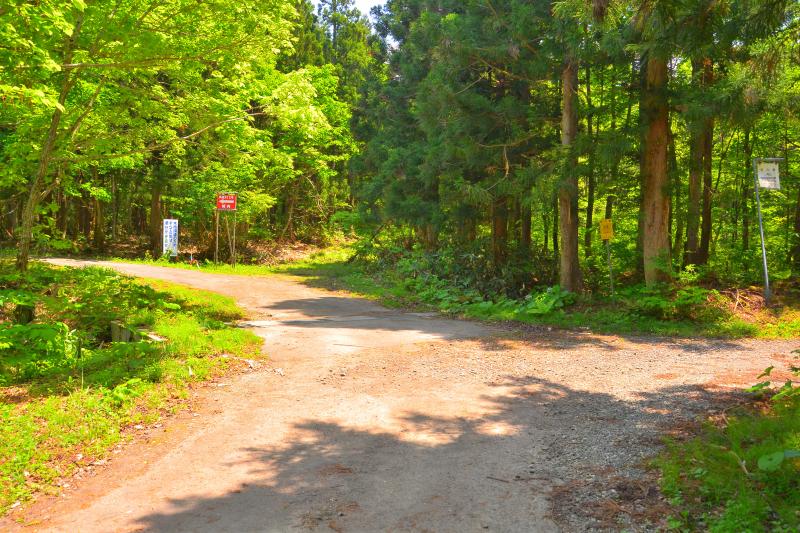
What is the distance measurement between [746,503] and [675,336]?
7.77 m

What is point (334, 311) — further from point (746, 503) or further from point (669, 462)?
point (746, 503)

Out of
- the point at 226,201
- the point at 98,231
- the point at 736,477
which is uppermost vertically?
the point at 226,201

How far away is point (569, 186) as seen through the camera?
1309 cm

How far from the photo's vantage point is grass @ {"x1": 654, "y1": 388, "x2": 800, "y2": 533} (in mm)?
3455

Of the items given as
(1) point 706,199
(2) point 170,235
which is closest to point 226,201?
(2) point 170,235

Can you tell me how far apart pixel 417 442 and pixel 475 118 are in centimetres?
1209

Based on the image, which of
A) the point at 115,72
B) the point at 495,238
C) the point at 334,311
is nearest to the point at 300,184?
the point at 495,238

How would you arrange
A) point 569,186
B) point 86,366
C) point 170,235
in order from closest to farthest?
point 86,366 → point 569,186 → point 170,235

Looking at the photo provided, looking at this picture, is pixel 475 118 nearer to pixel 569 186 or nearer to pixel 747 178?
pixel 569 186

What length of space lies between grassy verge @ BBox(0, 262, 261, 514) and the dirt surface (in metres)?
0.37

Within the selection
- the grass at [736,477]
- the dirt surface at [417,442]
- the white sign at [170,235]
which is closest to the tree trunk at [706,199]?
the dirt surface at [417,442]

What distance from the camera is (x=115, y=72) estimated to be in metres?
9.94

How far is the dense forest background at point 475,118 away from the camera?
8391 mm

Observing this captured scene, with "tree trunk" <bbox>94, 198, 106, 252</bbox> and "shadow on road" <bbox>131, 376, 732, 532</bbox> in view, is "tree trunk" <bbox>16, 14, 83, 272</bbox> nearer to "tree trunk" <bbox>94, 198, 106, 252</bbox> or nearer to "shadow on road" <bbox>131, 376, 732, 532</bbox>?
"shadow on road" <bbox>131, 376, 732, 532</bbox>
